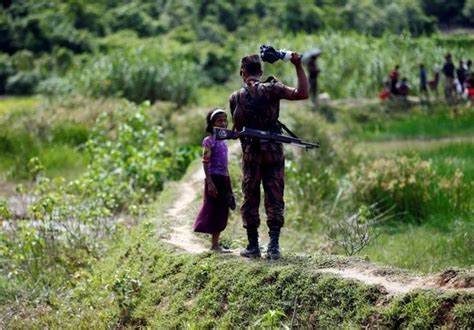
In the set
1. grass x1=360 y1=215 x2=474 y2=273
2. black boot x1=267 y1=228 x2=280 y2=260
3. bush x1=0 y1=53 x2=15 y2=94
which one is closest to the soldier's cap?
black boot x1=267 y1=228 x2=280 y2=260

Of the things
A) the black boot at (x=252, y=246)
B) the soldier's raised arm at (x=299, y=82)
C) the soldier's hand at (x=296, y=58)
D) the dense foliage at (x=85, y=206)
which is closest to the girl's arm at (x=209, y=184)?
the black boot at (x=252, y=246)

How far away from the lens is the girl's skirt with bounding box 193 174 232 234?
713cm

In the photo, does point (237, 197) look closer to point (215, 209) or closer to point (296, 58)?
point (215, 209)

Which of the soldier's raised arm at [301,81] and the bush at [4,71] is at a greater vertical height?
the soldier's raised arm at [301,81]

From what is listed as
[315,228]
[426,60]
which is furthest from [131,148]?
[426,60]

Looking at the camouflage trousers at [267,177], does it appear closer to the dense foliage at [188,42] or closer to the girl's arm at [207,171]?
the girl's arm at [207,171]

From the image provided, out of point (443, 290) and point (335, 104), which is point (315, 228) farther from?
point (335, 104)

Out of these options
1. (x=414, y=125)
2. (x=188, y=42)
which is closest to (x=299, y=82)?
(x=414, y=125)

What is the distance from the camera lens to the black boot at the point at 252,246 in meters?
6.72

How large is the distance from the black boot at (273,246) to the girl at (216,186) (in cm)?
64

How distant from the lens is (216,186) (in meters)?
7.13

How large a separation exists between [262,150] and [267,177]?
239 millimetres

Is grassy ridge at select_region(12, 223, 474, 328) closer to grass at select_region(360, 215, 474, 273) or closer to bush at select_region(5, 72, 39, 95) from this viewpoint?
grass at select_region(360, 215, 474, 273)

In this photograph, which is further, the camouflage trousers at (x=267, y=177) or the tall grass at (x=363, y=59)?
the tall grass at (x=363, y=59)
